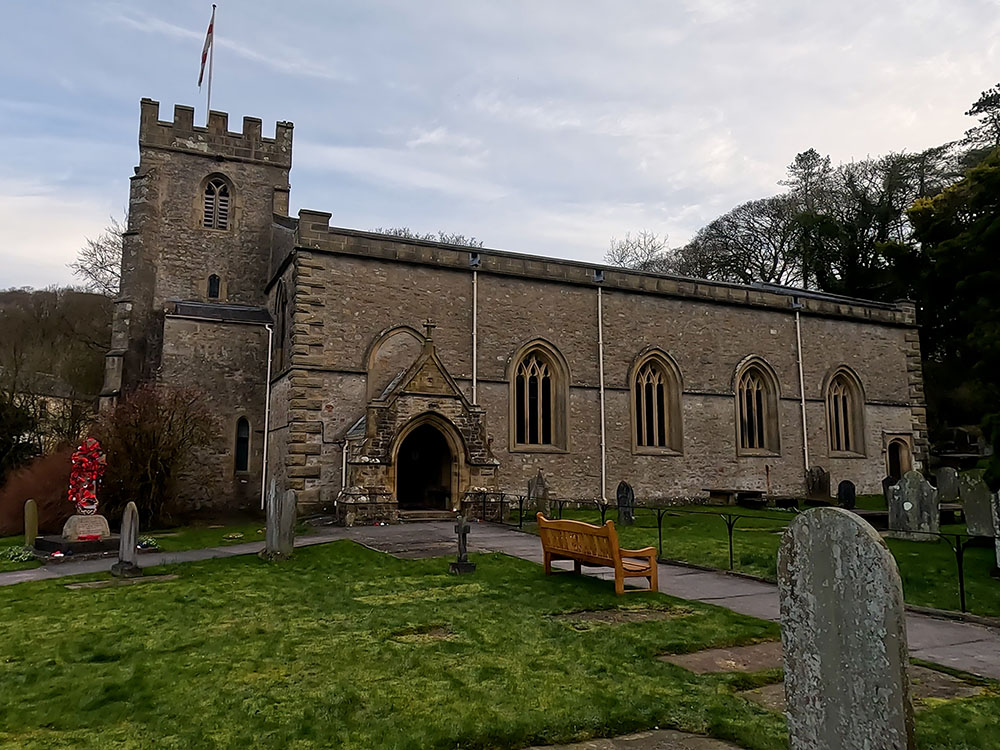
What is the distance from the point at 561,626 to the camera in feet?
22.1

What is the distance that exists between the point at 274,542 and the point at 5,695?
21.5 feet

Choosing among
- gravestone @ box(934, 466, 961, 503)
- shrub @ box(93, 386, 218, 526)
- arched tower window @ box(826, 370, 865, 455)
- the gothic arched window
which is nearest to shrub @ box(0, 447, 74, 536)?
shrub @ box(93, 386, 218, 526)

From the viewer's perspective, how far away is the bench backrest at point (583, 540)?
27.3ft

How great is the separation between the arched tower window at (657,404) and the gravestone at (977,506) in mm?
10811

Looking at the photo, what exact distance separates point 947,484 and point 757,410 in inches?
265

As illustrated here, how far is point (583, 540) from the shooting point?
8969mm

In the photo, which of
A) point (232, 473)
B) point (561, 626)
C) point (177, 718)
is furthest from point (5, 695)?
point (232, 473)

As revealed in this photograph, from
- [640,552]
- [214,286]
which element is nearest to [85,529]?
[640,552]

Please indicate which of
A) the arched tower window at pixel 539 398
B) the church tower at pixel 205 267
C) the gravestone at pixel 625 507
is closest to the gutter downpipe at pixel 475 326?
the arched tower window at pixel 539 398

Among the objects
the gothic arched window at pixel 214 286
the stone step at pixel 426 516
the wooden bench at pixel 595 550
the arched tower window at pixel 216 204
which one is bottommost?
the stone step at pixel 426 516

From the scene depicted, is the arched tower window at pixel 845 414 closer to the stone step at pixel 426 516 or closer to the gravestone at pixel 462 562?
the stone step at pixel 426 516

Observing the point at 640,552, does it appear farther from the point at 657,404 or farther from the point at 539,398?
the point at 657,404

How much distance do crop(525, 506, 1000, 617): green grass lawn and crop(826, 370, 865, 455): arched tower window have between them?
29.5ft

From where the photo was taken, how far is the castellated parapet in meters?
25.5
